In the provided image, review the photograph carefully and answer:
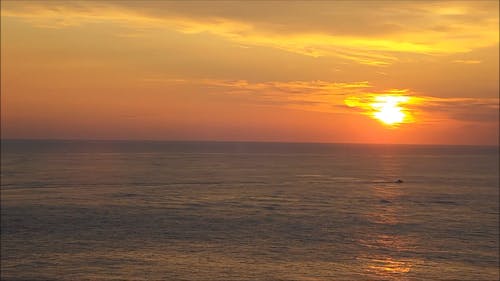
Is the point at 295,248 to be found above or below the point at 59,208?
below

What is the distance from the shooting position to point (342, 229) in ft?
213

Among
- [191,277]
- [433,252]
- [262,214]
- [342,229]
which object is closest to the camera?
[191,277]

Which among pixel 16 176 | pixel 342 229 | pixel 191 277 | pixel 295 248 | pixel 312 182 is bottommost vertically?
pixel 191 277

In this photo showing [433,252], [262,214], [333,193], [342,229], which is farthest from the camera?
[333,193]

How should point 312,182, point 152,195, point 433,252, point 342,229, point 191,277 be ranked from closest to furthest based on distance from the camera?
point 191,277 → point 433,252 → point 342,229 → point 152,195 → point 312,182

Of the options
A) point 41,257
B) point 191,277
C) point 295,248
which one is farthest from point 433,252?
point 41,257

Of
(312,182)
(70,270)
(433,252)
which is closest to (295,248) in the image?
(433,252)

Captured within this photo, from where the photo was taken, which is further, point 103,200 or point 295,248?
point 103,200

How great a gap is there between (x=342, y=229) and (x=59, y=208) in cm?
3918

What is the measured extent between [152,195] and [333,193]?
3265 cm

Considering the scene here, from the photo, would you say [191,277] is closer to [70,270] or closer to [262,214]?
[70,270]

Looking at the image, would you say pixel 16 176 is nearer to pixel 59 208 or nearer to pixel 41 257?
pixel 59 208

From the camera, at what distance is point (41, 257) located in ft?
158

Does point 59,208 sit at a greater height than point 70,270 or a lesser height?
greater
